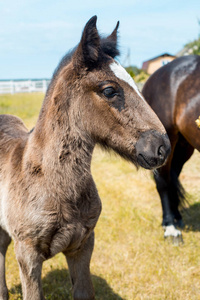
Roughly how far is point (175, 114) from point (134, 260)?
194 centimetres

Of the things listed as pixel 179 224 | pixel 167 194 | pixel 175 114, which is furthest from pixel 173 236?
pixel 175 114

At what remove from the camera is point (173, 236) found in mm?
4648

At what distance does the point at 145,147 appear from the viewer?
223cm

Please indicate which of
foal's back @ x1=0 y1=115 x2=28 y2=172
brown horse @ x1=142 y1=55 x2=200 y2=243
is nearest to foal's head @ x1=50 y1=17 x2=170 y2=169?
foal's back @ x1=0 y1=115 x2=28 y2=172

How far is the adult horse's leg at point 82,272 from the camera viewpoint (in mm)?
2650

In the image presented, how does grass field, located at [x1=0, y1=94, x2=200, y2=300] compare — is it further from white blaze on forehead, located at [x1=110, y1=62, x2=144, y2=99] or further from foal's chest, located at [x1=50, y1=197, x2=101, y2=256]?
white blaze on forehead, located at [x1=110, y1=62, x2=144, y2=99]

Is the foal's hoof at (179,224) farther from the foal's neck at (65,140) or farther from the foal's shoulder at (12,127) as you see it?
the foal's neck at (65,140)

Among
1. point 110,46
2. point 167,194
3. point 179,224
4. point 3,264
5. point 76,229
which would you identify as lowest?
point 179,224

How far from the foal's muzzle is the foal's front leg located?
3.28 ft

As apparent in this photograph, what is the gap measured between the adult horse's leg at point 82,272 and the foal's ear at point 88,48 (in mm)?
1319

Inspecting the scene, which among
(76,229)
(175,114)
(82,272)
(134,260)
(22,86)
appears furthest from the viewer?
(22,86)

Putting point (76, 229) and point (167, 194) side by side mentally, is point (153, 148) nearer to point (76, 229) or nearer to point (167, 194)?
point (76, 229)

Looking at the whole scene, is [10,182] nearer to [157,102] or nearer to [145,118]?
[145,118]

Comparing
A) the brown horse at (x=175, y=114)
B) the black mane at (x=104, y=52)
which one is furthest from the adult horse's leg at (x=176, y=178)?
the black mane at (x=104, y=52)
